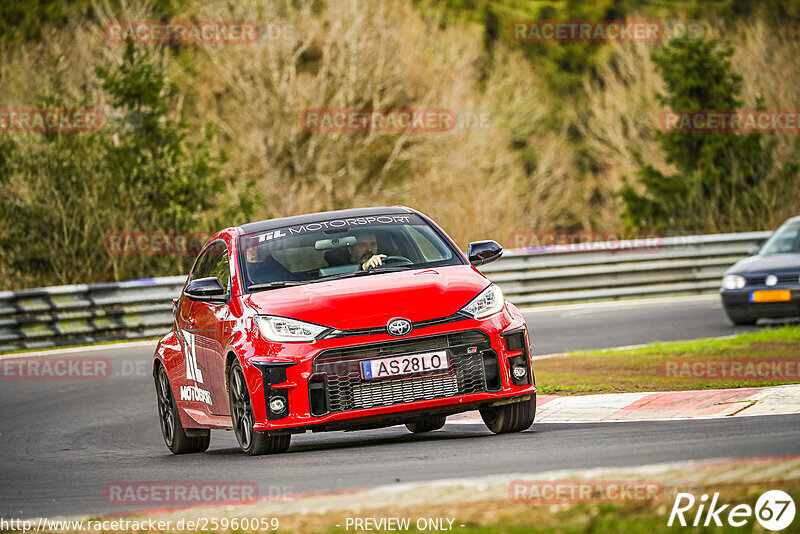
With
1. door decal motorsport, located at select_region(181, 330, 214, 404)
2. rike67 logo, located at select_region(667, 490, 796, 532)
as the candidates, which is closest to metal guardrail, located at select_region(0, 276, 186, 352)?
door decal motorsport, located at select_region(181, 330, 214, 404)

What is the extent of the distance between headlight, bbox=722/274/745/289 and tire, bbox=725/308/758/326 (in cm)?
33

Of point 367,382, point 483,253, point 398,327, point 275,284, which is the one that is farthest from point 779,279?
point 367,382

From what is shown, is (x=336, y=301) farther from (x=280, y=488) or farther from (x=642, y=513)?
(x=642, y=513)

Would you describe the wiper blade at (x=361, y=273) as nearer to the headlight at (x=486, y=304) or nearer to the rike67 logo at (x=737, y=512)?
the headlight at (x=486, y=304)

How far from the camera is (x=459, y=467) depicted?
7332mm

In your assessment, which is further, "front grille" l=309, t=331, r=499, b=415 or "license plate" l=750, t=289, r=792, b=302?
"license plate" l=750, t=289, r=792, b=302

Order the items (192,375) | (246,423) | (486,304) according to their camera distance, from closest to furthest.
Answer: (486,304) → (246,423) → (192,375)

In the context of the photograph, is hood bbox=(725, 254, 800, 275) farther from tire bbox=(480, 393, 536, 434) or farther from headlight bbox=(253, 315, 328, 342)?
headlight bbox=(253, 315, 328, 342)

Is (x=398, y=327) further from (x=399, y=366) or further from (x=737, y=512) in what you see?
(x=737, y=512)

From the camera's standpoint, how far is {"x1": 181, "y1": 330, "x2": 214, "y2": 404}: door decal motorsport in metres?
9.94

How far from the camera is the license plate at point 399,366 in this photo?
8477 mm

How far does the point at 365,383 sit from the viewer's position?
27.9ft

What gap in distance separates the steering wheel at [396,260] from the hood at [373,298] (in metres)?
0.33

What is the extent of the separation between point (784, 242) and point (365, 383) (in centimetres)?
1152
